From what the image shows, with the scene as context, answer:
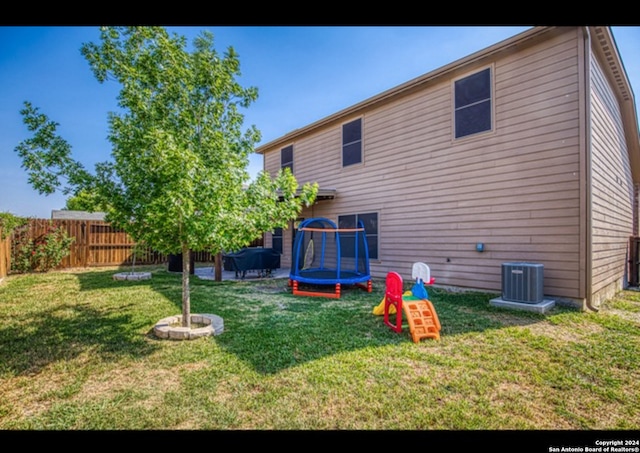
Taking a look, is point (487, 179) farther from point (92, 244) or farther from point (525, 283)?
point (92, 244)

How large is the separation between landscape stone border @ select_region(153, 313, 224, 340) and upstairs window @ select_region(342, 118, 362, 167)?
6528mm

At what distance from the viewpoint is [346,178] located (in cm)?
960

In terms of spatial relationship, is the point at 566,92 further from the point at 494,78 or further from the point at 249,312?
the point at 249,312

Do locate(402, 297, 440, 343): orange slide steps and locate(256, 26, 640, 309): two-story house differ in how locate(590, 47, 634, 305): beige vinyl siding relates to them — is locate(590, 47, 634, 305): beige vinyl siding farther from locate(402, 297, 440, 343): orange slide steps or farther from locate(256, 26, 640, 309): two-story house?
locate(402, 297, 440, 343): orange slide steps

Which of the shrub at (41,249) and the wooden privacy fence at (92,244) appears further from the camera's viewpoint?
the wooden privacy fence at (92,244)

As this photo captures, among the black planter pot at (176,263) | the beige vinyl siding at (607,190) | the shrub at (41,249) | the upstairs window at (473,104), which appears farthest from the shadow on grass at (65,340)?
the beige vinyl siding at (607,190)

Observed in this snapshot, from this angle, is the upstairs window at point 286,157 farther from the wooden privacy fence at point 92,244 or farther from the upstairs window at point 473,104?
the upstairs window at point 473,104

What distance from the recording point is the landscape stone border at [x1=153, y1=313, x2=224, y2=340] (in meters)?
3.91

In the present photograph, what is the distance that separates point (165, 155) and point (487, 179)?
243 inches

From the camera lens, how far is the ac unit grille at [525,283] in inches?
206

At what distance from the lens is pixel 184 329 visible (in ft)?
13.0

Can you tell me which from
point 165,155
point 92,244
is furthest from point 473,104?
point 92,244

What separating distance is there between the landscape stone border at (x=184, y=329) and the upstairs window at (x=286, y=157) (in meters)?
8.09
